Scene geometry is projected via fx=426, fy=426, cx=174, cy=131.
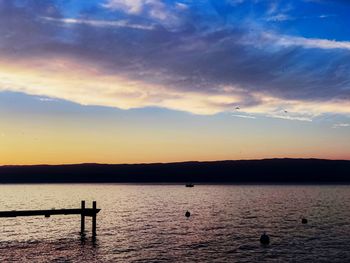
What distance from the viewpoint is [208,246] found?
172 ft

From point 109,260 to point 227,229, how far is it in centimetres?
2959

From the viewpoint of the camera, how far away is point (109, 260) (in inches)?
1741

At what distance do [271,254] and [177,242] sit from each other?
13.5 meters

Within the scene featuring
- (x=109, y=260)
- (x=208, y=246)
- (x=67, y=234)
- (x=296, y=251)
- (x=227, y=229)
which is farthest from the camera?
(x=227, y=229)

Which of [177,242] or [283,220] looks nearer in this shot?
[177,242]

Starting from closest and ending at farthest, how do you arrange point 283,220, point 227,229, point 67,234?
1. point 67,234
2. point 227,229
3. point 283,220

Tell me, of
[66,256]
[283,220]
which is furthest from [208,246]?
[283,220]

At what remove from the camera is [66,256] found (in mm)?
45344

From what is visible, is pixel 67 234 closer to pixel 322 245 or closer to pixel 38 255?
pixel 38 255

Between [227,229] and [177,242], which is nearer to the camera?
[177,242]

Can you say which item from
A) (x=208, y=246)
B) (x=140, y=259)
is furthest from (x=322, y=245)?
(x=140, y=259)

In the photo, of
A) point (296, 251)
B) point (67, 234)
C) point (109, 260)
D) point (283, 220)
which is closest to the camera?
point (109, 260)

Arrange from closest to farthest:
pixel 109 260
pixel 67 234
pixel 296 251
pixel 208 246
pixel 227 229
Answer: pixel 109 260 < pixel 296 251 < pixel 208 246 < pixel 67 234 < pixel 227 229

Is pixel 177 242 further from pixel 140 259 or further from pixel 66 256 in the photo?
pixel 66 256
